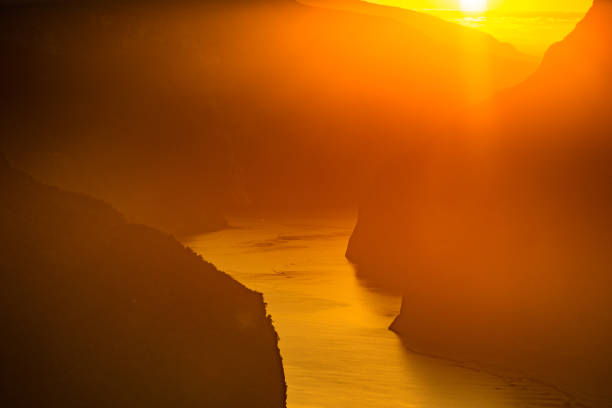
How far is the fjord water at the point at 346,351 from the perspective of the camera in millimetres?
38625

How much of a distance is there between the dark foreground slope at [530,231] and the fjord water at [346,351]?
5.34ft

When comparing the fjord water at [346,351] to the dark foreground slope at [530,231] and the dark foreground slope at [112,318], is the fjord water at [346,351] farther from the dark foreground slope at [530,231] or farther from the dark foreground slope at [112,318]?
the dark foreground slope at [112,318]

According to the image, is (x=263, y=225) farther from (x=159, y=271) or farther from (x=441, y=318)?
(x=159, y=271)

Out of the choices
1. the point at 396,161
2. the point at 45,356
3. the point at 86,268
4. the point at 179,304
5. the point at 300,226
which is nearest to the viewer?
the point at 45,356

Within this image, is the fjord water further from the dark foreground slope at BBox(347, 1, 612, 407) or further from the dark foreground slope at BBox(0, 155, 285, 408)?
the dark foreground slope at BBox(0, 155, 285, 408)

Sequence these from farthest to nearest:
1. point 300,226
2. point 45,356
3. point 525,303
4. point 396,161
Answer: point 300,226 < point 396,161 < point 525,303 < point 45,356

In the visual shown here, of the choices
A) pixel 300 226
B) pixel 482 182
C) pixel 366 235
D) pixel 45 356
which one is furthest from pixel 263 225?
pixel 45 356

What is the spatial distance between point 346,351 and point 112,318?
26987mm

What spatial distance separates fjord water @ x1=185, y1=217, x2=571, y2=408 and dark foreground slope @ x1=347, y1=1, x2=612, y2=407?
1.63 meters

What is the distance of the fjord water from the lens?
38625mm

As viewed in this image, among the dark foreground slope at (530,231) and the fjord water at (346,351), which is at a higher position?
the dark foreground slope at (530,231)

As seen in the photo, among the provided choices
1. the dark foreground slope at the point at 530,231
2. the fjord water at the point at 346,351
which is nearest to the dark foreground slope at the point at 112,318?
the fjord water at the point at 346,351

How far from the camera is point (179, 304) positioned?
25719mm

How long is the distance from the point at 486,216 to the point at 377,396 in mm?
11652
